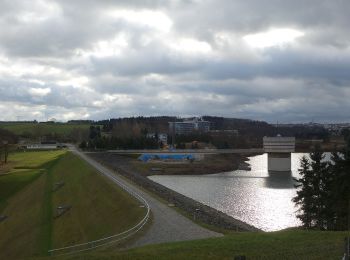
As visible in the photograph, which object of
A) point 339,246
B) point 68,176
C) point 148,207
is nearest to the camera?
point 339,246

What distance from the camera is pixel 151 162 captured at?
380ft

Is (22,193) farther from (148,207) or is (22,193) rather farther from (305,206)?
(305,206)

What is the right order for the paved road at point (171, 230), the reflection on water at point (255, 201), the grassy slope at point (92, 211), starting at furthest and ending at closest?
1. the reflection on water at point (255, 201)
2. the grassy slope at point (92, 211)
3. the paved road at point (171, 230)

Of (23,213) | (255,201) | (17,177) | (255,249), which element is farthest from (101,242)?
(17,177)

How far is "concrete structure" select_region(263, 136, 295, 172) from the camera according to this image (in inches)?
4342

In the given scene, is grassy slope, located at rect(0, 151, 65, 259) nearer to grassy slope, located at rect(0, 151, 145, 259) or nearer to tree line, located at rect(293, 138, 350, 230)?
grassy slope, located at rect(0, 151, 145, 259)

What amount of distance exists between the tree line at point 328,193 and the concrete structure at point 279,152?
7579 centimetres

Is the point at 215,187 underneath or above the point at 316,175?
underneath

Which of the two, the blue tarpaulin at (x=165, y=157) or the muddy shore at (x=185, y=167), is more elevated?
the blue tarpaulin at (x=165, y=157)

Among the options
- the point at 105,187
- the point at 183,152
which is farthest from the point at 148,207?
the point at 183,152

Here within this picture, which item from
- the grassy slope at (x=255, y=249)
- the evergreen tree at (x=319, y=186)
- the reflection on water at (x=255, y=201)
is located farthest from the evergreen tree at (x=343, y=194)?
the reflection on water at (x=255, y=201)

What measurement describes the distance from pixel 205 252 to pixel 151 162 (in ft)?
324

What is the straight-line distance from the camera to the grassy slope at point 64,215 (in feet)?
112

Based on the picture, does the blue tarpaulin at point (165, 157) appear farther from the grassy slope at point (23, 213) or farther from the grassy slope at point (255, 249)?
the grassy slope at point (255, 249)
